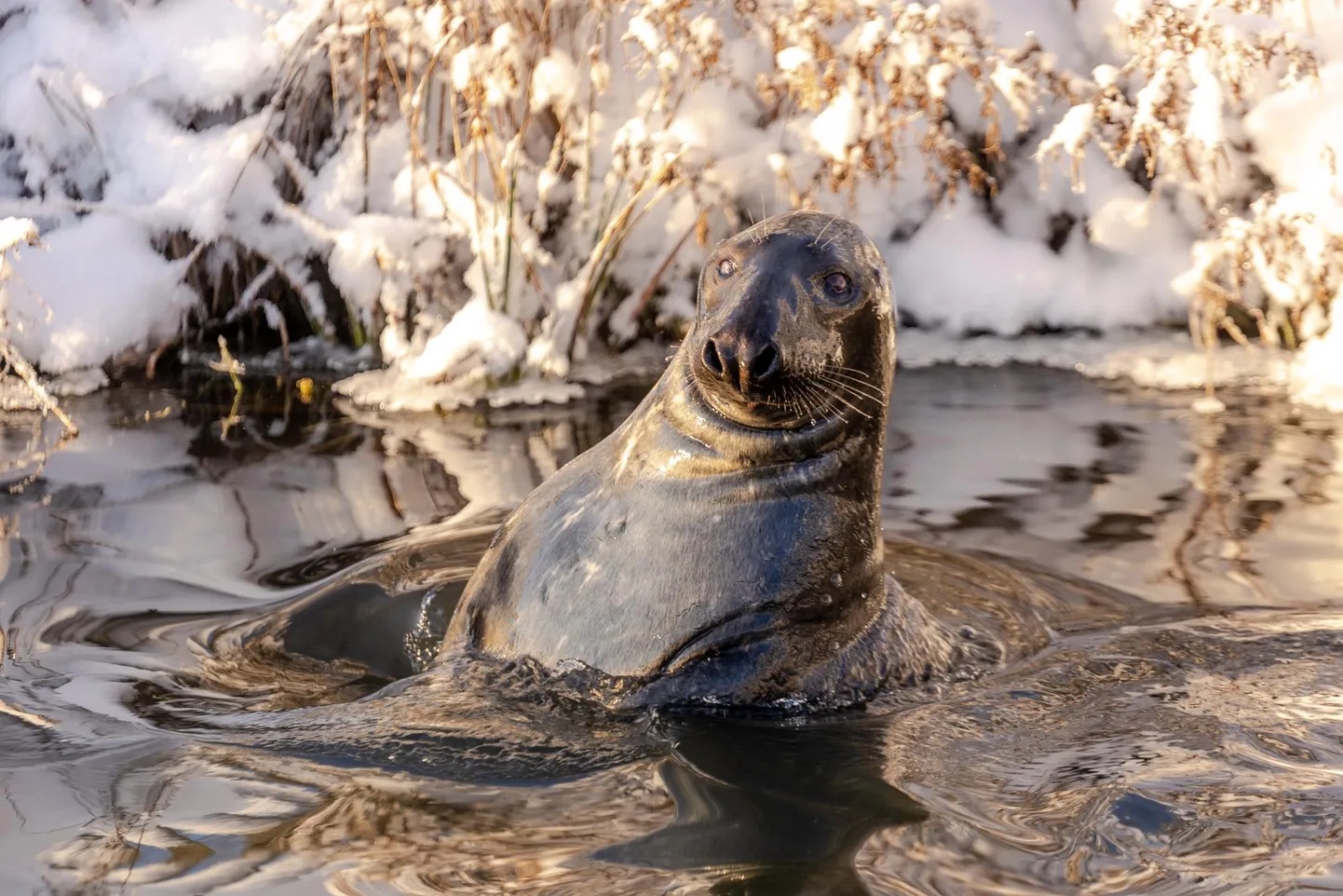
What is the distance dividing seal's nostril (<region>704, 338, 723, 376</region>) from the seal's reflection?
76 centimetres

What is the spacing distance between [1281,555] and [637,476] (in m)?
2.28

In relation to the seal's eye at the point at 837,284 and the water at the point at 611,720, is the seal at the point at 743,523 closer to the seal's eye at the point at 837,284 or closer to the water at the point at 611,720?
the seal's eye at the point at 837,284

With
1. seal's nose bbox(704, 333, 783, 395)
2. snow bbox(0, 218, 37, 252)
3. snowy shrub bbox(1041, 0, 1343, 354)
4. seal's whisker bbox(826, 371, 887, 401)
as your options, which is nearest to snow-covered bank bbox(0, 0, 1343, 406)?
snowy shrub bbox(1041, 0, 1343, 354)

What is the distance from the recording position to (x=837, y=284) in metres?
3.63

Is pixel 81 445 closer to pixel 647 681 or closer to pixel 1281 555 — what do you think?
pixel 647 681

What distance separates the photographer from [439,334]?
6.95 metres

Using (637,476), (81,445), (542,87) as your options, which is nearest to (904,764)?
(637,476)

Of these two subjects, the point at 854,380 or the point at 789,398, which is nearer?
the point at 789,398

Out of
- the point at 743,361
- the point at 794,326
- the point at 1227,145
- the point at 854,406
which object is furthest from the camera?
the point at 1227,145

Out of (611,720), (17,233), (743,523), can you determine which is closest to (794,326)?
(743,523)

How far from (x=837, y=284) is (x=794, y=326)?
0.74ft

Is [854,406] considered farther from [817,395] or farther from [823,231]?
[823,231]

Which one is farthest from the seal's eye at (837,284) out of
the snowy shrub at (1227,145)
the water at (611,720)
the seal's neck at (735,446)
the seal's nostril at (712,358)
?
the snowy shrub at (1227,145)

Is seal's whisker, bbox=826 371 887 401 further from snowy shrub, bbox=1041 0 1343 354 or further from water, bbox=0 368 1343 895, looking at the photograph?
snowy shrub, bbox=1041 0 1343 354
